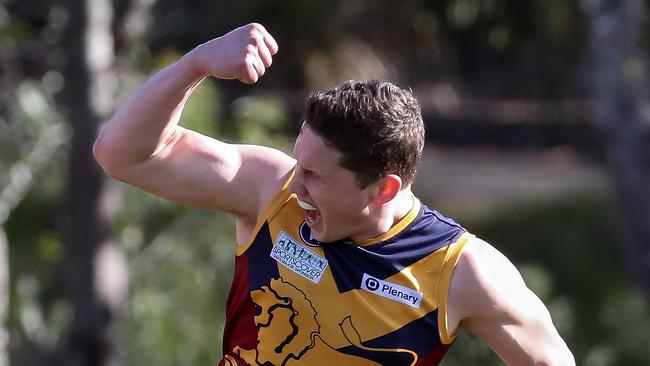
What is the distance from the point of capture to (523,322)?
289 cm

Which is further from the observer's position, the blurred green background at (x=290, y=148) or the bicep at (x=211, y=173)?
the blurred green background at (x=290, y=148)

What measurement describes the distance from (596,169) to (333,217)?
15.4 meters

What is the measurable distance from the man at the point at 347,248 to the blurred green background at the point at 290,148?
2.00 metres

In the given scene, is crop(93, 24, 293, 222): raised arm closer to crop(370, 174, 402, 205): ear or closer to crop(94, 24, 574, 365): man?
crop(94, 24, 574, 365): man

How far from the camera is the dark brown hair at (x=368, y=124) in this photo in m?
2.79

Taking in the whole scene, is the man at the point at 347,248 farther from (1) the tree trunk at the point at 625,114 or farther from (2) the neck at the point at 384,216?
(1) the tree trunk at the point at 625,114

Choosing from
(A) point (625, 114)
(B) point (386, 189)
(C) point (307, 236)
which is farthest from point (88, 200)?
(A) point (625, 114)

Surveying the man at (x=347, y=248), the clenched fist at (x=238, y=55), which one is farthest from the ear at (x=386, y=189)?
the clenched fist at (x=238, y=55)

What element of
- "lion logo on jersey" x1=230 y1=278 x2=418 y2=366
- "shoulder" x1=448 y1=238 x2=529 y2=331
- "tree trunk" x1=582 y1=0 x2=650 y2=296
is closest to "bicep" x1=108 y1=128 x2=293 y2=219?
"lion logo on jersey" x1=230 y1=278 x2=418 y2=366

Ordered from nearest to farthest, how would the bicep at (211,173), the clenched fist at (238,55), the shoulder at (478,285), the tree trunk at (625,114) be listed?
the clenched fist at (238,55)
the shoulder at (478,285)
the bicep at (211,173)
the tree trunk at (625,114)

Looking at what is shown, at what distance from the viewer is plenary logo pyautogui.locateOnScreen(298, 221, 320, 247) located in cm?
293

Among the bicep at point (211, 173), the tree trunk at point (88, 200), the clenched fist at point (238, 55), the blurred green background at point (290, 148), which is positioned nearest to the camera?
the clenched fist at point (238, 55)

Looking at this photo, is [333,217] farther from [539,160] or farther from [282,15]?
[539,160]

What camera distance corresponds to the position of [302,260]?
9.54 ft
